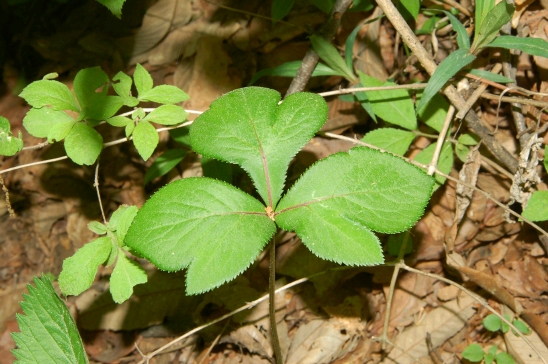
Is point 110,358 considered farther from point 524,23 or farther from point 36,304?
point 524,23

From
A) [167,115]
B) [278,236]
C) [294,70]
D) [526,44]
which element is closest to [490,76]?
[526,44]

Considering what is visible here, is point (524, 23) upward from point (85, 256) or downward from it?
upward

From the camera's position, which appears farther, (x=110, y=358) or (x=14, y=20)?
(x=14, y=20)

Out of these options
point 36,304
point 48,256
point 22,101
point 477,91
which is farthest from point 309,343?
point 22,101

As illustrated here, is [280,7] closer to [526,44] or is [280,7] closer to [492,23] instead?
[492,23]

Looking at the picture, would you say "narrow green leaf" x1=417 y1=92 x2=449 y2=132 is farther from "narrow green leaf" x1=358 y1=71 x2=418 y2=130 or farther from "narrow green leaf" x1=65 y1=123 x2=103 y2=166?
"narrow green leaf" x1=65 y1=123 x2=103 y2=166

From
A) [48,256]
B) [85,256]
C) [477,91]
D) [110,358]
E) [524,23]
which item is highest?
[524,23]

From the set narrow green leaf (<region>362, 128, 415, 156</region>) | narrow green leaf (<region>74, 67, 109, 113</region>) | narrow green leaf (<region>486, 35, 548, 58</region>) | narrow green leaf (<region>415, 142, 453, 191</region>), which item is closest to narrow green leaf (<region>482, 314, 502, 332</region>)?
narrow green leaf (<region>415, 142, 453, 191</region>)
